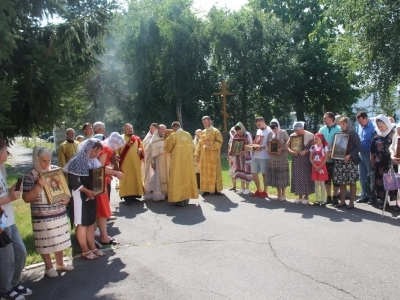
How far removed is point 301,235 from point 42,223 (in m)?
3.87

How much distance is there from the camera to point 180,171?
9.13 metres

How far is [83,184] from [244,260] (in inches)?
94.9

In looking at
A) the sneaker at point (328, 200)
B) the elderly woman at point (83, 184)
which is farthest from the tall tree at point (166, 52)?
the elderly woman at point (83, 184)

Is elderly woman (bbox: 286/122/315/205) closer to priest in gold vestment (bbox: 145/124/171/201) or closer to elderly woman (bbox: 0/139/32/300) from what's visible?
priest in gold vestment (bbox: 145/124/171/201)

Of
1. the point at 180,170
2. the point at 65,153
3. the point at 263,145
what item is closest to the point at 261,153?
the point at 263,145

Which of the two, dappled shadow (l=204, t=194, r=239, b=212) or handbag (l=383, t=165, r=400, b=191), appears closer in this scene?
handbag (l=383, t=165, r=400, b=191)

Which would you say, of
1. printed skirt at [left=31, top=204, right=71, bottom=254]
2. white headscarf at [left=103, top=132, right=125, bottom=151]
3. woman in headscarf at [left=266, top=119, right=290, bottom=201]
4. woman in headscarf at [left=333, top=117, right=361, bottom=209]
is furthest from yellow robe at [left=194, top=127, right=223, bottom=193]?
printed skirt at [left=31, top=204, right=71, bottom=254]

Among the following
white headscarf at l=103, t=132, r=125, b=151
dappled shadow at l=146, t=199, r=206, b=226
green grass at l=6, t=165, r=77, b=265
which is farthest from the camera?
dappled shadow at l=146, t=199, r=206, b=226

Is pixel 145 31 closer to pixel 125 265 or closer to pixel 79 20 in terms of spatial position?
pixel 79 20

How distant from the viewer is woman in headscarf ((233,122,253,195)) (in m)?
10.4

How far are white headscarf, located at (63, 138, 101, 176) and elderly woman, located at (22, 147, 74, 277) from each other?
37cm

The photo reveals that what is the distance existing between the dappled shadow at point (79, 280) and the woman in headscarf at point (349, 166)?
4.87 meters

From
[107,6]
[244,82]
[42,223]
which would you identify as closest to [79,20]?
[107,6]

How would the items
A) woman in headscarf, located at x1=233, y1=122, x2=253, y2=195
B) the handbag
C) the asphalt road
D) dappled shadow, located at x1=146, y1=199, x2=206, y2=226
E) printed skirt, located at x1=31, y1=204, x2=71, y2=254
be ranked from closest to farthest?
the asphalt road, printed skirt, located at x1=31, y1=204, x2=71, y2=254, the handbag, dappled shadow, located at x1=146, y1=199, x2=206, y2=226, woman in headscarf, located at x1=233, y1=122, x2=253, y2=195
